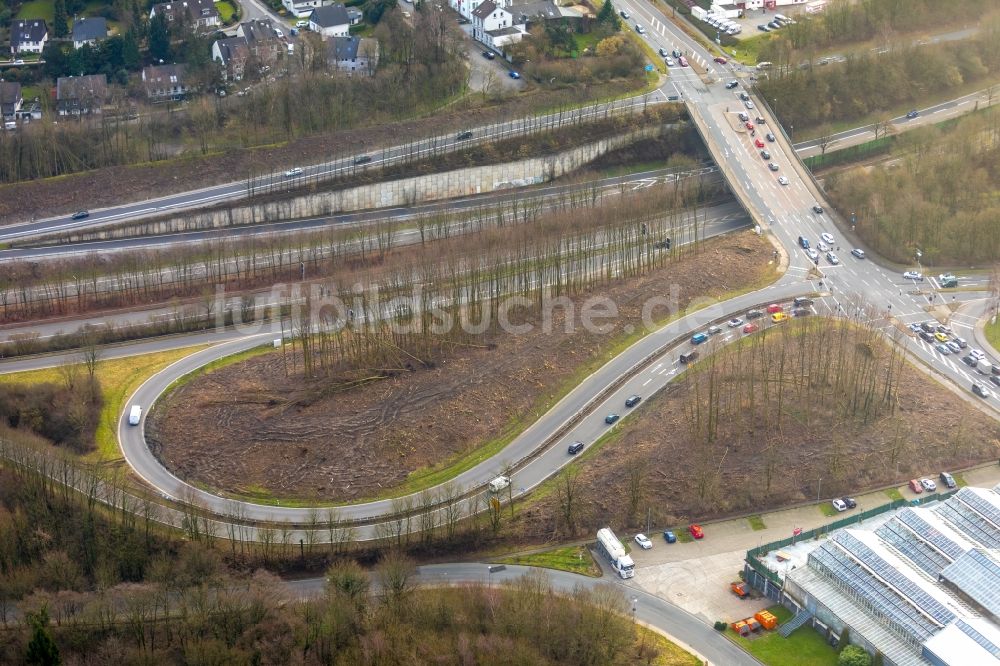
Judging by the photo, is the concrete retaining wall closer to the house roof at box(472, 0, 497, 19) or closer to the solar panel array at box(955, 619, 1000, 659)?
the house roof at box(472, 0, 497, 19)

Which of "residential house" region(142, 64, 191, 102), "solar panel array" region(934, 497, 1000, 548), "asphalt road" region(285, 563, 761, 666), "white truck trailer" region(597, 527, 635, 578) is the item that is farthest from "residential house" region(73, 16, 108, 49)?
"solar panel array" region(934, 497, 1000, 548)

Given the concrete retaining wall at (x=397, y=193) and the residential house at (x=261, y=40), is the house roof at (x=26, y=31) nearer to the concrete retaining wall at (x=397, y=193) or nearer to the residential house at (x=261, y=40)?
the residential house at (x=261, y=40)

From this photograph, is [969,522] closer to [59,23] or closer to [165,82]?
[165,82]

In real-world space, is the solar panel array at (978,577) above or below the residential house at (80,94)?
below

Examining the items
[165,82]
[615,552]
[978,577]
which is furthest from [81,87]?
[978,577]

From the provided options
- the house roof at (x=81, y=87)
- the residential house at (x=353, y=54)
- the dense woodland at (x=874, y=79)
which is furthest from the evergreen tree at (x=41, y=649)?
the dense woodland at (x=874, y=79)

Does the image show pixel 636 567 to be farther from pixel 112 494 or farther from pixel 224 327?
pixel 224 327
